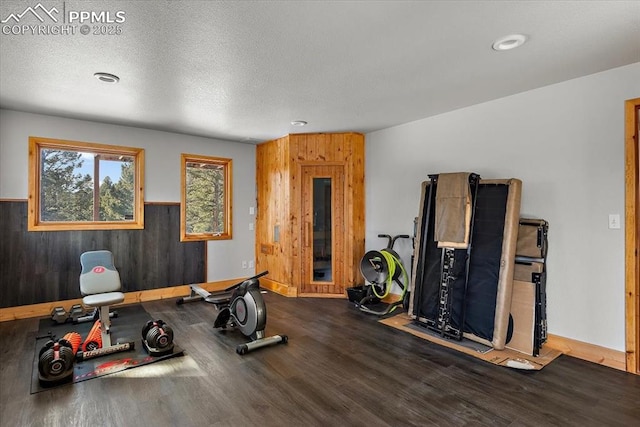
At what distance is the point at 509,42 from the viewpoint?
2.40 meters

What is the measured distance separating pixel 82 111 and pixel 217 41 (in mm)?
2794

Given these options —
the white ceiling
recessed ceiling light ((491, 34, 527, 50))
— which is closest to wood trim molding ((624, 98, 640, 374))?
the white ceiling

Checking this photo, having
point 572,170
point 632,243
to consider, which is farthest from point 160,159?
point 632,243

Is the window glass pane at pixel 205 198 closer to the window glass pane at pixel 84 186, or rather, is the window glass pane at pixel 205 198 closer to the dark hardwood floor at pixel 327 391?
the window glass pane at pixel 84 186

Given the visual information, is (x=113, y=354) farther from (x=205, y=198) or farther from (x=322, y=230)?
(x=322, y=230)

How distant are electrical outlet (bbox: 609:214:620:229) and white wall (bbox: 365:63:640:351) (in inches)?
1.5

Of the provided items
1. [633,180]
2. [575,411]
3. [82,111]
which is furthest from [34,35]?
[633,180]

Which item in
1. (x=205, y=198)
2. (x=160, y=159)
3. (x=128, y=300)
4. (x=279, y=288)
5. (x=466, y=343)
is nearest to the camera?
(x=466, y=343)

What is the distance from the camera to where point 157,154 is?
5.07 meters

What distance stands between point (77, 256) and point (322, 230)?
11.4 feet

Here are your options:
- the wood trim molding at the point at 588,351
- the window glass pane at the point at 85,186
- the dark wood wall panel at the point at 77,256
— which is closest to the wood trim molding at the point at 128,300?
the dark wood wall panel at the point at 77,256

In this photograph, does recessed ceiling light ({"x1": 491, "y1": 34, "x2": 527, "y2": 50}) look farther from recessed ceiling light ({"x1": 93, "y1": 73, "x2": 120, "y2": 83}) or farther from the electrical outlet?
recessed ceiling light ({"x1": 93, "y1": 73, "x2": 120, "y2": 83})

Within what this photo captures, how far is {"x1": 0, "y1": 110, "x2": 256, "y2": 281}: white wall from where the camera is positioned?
4055mm

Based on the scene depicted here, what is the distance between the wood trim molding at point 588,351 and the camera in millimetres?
2787
